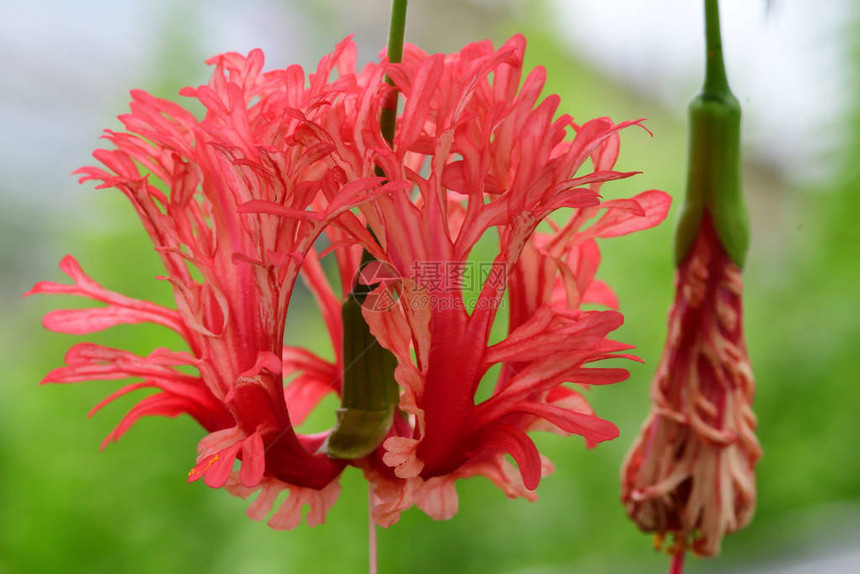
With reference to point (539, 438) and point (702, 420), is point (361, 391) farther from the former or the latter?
point (539, 438)

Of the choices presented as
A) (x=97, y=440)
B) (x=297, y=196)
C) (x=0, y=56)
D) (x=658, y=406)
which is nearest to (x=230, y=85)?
(x=297, y=196)

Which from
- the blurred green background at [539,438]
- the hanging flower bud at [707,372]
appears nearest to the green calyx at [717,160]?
the hanging flower bud at [707,372]

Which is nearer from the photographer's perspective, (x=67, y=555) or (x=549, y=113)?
(x=549, y=113)

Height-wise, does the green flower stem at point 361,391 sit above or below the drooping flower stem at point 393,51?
below

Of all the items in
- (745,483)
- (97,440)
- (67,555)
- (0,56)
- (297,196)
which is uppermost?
(0,56)

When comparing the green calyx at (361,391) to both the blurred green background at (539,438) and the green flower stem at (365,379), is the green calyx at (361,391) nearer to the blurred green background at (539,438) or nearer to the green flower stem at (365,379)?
the green flower stem at (365,379)

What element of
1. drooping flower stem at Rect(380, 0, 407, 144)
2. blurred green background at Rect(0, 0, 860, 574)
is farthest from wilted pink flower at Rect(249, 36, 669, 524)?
blurred green background at Rect(0, 0, 860, 574)

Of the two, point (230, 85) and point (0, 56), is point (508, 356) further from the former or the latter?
point (0, 56)

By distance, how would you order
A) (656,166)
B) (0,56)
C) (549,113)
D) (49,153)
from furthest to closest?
(0,56)
(49,153)
(656,166)
(549,113)
